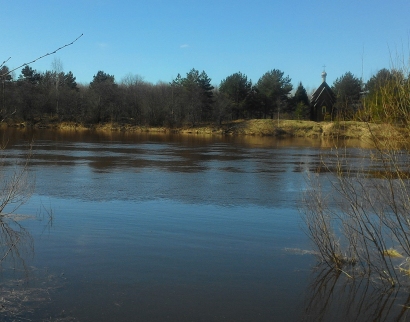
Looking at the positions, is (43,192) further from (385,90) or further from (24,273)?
(385,90)

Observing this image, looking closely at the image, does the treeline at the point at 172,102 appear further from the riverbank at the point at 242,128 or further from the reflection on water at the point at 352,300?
the reflection on water at the point at 352,300

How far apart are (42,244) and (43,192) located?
721cm

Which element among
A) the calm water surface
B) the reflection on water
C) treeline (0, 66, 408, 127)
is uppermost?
treeline (0, 66, 408, 127)

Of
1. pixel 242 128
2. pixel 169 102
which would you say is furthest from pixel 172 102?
pixel 242 128

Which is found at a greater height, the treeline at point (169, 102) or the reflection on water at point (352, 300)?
the treeline at point (169, 102)

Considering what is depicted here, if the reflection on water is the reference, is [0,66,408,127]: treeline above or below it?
above

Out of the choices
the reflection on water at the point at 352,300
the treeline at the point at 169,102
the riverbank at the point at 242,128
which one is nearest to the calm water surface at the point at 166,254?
the reflection on water at the point at 352,300

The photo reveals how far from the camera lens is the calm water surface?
8.22 meters

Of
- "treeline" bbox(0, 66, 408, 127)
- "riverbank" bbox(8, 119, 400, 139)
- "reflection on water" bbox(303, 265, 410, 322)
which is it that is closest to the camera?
"reflection on water" bbox(303, 265, 410, 322)

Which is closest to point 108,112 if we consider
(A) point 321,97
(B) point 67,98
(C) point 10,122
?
(B) point 67,98

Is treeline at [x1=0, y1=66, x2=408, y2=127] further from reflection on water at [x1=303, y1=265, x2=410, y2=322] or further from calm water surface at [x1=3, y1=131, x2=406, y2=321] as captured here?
reflection on water at [x1=303, y1=265, x2=410, y2=322]

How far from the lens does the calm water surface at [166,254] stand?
8.22 metres

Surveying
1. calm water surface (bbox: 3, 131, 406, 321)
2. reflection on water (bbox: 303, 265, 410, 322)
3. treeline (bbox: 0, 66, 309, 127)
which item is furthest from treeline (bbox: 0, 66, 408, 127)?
reflection on water (bbox: 303, 265, 410, 322)

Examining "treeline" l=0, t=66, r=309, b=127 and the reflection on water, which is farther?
"treeline" l=0, t=66, r=309, b=127
